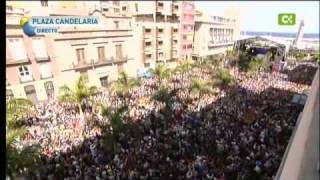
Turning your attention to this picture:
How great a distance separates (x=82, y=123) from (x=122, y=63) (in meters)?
17.2

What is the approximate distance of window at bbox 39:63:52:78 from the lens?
2197 centimetres

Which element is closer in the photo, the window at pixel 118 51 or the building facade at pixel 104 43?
the building facade at pixel 104 43

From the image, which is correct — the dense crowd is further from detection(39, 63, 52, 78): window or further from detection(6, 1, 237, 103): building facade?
detection(39, 63, 52, 78): window

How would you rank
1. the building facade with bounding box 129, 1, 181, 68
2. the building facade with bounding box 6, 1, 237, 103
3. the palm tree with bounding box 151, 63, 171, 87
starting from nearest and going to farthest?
the palm tree with bounding box 151, 63, 171, 87 < the building facade with bounding box 6, 1, 237, 103 < the building facade with bounding box 129, 1, 181, 68

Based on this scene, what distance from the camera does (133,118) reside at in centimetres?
1105

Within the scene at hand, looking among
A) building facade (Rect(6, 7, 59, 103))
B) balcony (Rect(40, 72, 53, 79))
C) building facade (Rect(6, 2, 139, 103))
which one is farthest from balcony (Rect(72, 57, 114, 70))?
balcony (Rect(40, 72, 53, 79))

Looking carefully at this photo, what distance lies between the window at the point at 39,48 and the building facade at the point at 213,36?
11.6 m

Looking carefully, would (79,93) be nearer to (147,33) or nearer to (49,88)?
(49,88)

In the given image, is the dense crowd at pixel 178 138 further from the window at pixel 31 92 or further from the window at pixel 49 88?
the window at pixel 49 88

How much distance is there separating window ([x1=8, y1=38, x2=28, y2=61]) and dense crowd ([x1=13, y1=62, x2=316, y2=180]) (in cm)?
836

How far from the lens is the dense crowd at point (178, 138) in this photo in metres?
8.05

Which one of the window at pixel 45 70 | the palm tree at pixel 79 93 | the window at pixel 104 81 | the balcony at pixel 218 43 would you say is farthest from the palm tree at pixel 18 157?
Answer: the window at pixel 104 81

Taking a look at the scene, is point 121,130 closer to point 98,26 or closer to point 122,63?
point 98,26
